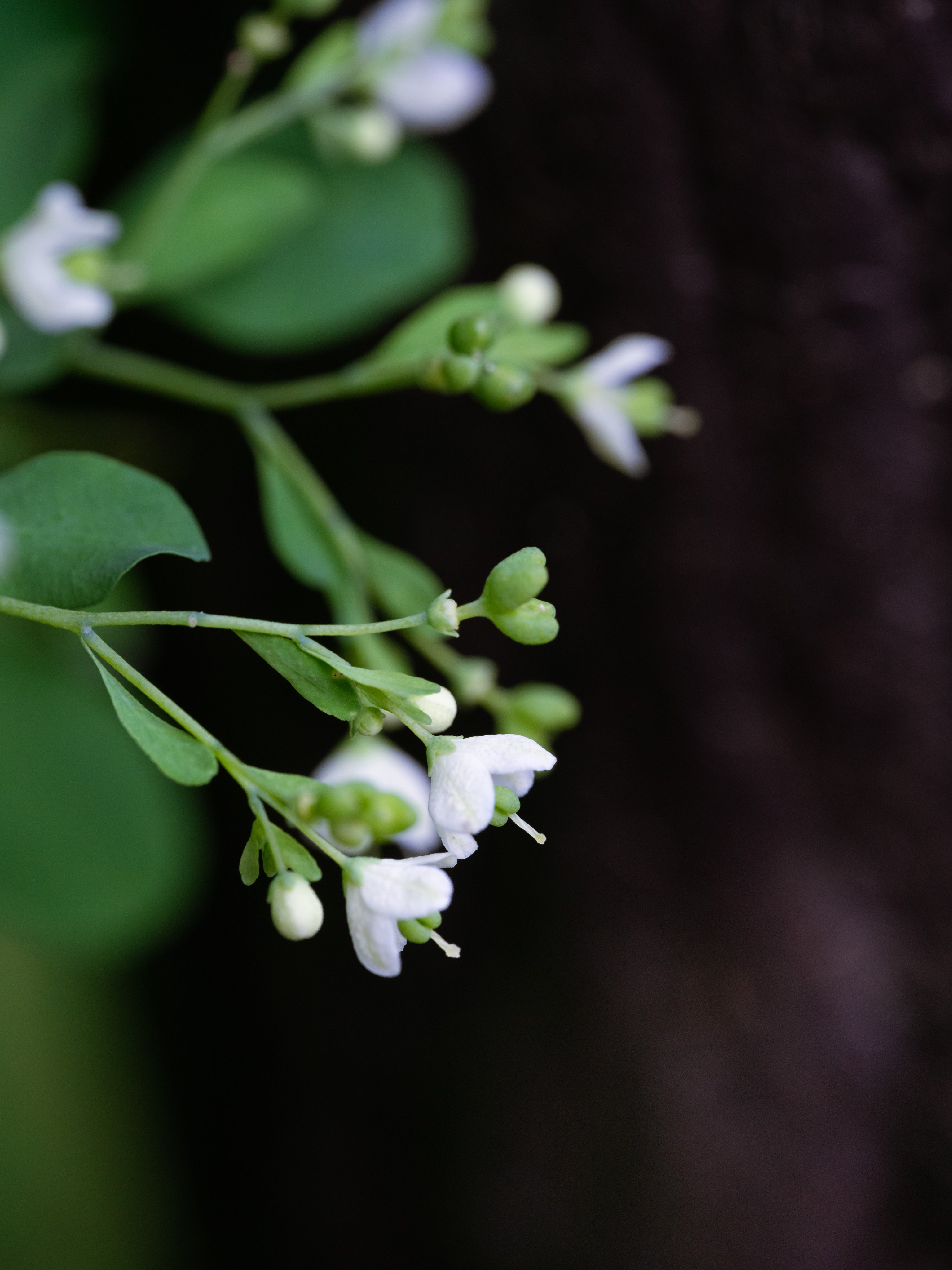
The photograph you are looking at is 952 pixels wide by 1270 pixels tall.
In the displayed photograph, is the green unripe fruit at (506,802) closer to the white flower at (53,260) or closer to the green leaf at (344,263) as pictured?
the white flower at (53,260)

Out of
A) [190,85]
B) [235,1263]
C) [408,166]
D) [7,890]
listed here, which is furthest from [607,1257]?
[190,85]

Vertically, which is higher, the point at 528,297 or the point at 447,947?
the point at 528,297

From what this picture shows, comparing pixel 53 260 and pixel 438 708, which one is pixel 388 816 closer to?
pixel 438 708

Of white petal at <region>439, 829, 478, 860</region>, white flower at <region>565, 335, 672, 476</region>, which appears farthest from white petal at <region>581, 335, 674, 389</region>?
white petal at <region>439, 829, 478, 860</region>

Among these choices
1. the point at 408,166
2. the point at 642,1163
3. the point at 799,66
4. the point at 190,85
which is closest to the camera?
the point at 799,66

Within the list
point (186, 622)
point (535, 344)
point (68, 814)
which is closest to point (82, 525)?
point (186, 622)

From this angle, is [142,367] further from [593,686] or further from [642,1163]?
[642,1163]
